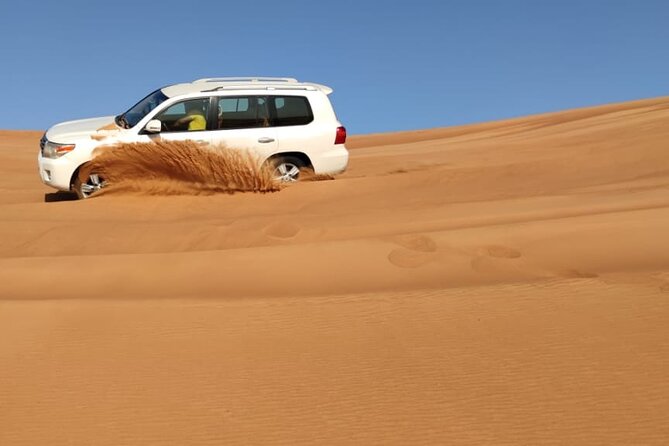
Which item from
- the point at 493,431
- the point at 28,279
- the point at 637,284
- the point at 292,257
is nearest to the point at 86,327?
the point at 28,279

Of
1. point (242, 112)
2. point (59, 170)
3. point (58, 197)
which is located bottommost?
point (58, 197)

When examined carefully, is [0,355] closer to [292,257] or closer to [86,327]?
[86,327]

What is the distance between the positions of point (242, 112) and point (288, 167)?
1046 millimetres

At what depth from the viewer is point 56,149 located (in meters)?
8.30

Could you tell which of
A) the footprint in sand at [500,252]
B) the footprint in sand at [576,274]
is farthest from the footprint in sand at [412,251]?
the footprint in sand at [576,274]

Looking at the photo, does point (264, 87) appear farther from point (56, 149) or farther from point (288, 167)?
point (56, 149)

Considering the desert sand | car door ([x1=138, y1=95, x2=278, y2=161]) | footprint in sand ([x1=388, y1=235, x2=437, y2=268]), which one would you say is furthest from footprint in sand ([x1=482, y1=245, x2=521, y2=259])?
car door ([x1=138, y1=95, x2=278, y2=161])

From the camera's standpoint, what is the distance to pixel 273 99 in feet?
30.2

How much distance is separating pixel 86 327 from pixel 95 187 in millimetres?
5374

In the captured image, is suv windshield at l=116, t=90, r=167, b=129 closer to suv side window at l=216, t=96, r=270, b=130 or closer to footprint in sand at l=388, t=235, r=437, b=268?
suv side window at l=216, t=96, r=270, b=130

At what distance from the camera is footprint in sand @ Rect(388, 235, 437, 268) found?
4703mm

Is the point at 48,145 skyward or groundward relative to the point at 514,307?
skyward

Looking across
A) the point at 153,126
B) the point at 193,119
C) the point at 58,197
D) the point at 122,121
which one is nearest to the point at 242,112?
the point at 193,119

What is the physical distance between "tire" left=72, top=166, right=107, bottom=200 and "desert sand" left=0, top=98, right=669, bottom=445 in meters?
1.74
